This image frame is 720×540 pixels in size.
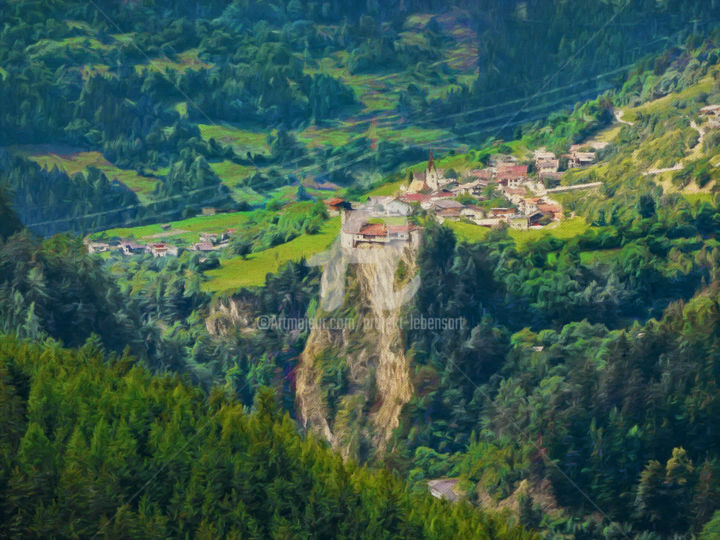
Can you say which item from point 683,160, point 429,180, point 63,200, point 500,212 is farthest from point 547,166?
point 63,200

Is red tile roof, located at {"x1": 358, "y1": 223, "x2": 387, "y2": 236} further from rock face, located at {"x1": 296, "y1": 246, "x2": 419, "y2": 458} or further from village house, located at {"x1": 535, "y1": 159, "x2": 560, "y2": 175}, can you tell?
village house, located at {"x1": 535, "y1": 159, "x2": 560, "y2": 175}

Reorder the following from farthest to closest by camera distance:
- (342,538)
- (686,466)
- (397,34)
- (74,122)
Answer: (397,34)
(74,122)
(686,466)
(342,538)

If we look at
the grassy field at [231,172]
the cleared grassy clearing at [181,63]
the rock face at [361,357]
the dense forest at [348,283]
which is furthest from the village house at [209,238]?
the cleared grassy clearing at [181,63]

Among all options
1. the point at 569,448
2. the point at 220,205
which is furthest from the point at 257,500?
the point at 220,205

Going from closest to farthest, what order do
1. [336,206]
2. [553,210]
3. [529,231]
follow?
[529,231], [553,210], [336,206]

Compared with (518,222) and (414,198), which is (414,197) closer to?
(414,198)

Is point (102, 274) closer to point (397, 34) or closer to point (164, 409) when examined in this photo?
point (164, 409)

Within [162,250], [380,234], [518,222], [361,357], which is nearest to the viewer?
[380,234]
